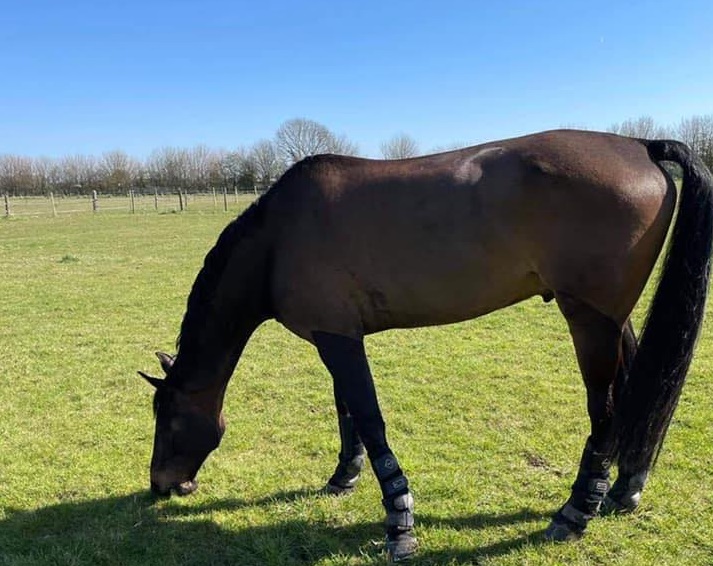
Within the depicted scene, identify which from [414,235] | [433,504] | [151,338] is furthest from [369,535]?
[151,338]

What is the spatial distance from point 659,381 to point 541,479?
1143 millimetres

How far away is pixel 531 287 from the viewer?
8.87 ft

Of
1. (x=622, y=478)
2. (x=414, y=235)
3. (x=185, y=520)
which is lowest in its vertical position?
(x=185, y=520)

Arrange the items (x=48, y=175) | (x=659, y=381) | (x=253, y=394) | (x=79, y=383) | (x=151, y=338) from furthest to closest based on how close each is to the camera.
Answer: (x=48, y=175) → (x=151, y=338) → (x=79, y=383) → (x=253, y=394) → (x=659, y=381)

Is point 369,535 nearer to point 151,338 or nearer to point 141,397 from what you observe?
point 141,397

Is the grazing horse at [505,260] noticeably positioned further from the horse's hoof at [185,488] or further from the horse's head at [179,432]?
the horse's hoof at [185,488]

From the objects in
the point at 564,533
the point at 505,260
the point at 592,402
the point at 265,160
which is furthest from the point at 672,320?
the point at 265,160

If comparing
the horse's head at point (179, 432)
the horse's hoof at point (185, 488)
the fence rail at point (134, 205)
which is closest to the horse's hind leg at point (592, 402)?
the horse's head at point (179, 432)

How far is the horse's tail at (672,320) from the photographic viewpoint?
257 centimetres

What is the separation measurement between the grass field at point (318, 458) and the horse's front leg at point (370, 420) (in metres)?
0.17

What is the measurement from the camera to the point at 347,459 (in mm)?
3441

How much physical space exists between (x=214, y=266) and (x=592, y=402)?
7.08ft

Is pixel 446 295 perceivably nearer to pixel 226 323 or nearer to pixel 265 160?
pixel 226 323

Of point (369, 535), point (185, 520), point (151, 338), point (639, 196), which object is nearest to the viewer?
point (639, 196)
